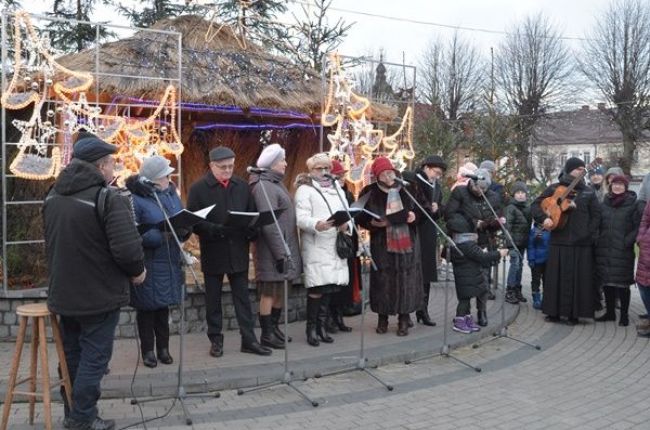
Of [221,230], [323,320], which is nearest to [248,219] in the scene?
[221,230]

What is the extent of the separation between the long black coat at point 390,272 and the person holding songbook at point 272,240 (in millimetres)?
922

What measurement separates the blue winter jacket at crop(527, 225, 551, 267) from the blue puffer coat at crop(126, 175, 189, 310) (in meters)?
5.16

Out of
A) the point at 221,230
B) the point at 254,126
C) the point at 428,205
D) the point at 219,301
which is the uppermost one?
the point at 254,126

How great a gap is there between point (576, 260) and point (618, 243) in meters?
0.55

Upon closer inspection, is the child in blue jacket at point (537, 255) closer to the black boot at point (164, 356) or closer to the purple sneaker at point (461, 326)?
the purple sneaker at point (461, 326)

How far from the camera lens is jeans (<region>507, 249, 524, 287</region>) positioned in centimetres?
898

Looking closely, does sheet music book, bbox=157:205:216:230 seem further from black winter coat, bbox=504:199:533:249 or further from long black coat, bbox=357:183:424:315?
black winter coat, bbox=504:199:533:249

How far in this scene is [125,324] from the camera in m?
6.63

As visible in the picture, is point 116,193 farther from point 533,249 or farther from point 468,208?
point 533,249

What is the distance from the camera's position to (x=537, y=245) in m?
8.80

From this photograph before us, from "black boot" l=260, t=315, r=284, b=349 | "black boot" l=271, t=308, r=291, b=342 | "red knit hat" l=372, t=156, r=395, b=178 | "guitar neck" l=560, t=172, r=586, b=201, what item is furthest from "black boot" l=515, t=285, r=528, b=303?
"black boot" l=260, t=315, r=284, b=349

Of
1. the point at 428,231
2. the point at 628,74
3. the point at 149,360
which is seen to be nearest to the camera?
the point at 149,360

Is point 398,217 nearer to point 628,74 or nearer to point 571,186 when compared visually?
point 571,186

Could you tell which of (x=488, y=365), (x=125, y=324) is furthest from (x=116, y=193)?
(x=488, y=365)
